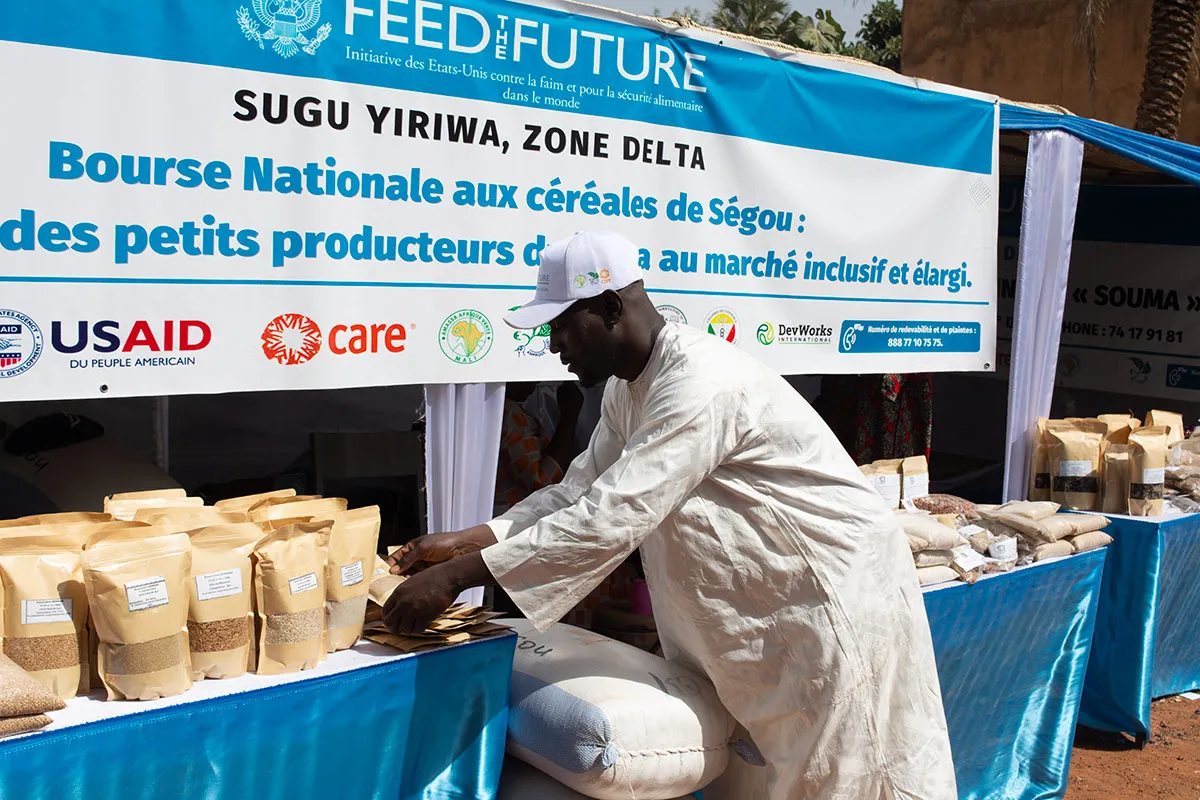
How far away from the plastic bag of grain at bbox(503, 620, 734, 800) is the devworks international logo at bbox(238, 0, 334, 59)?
1650 millimetres

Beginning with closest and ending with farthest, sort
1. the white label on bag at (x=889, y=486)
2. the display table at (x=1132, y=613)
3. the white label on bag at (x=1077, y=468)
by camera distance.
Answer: the white label on bag at (x=889, y=486)
the display table at (x=1132, y=613)
the white label on bag at (x=1077, y=468)

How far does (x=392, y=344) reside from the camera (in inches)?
125

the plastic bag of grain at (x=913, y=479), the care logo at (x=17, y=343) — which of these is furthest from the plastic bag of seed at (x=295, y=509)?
the plastic bag of grain at (x=913, y=479)

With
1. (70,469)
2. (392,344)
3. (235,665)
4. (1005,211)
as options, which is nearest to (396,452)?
(70,469)

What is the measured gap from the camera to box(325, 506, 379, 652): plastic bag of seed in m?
2.31

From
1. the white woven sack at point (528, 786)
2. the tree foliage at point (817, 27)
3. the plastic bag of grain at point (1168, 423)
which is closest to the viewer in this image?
the white woven sack at point (528, 786)

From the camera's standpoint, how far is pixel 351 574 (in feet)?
7.68

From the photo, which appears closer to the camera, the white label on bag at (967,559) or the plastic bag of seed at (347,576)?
the plastic bag of seed at (347,576)

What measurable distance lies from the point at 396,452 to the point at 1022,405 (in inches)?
115

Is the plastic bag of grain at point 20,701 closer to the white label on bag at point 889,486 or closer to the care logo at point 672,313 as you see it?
the care logo at point 672,313

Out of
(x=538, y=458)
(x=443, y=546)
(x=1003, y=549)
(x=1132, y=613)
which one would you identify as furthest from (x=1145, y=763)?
(x=443, y=546)

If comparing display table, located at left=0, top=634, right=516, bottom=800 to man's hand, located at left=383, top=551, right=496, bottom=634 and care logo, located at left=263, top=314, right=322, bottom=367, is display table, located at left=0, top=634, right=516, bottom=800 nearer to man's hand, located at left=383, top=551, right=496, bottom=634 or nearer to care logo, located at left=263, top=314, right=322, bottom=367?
man's hand, located at left=383, top=551, right=496, bottom=634

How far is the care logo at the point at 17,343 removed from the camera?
2.57 metres

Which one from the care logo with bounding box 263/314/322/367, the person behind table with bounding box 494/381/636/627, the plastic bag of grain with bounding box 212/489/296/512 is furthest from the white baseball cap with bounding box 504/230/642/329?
the person behind table with bounding box 494/381/636/627
